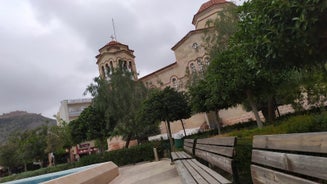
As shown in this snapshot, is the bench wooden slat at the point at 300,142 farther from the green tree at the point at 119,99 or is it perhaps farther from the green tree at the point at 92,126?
the green tree at the point at 92,126

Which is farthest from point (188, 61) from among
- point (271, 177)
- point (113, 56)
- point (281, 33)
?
Answer: point (271, 177)

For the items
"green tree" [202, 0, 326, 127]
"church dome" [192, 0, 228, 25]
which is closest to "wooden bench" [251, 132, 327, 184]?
"green tree" [202, 0, 326, 127]

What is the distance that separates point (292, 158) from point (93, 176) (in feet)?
29.8

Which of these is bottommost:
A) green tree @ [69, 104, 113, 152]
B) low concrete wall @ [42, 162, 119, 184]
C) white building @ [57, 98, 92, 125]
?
low concrete wall @ [42, 162, 119, 184]

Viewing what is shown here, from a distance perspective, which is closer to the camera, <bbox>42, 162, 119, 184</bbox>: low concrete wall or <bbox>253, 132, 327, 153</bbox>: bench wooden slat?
<bbox>253, 132, 327, 153</bbox>: bench wooden slat

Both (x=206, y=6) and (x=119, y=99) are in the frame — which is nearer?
(x=119, y=99)

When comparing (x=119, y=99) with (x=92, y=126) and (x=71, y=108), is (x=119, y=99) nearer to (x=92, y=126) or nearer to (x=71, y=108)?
(x=92, y=126)

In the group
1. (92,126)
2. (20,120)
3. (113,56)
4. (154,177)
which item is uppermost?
(20,120)

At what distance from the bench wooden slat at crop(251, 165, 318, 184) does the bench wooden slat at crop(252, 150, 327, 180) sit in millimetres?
57

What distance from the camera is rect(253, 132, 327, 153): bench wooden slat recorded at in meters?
1.81

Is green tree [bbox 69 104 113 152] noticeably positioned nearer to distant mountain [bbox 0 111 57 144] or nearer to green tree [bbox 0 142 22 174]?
green tree [bbox 0 142 22 174]

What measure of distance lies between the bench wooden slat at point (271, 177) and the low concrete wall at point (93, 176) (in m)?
6.54

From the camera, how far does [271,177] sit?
2.45 meters

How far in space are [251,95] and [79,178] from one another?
32.8 feet
